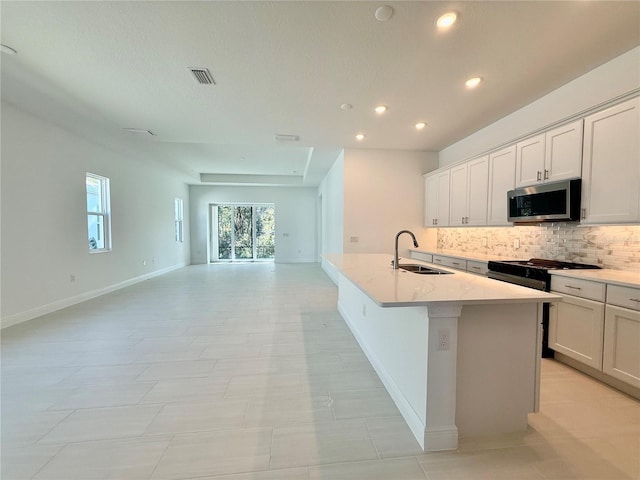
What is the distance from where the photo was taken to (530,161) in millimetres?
2973

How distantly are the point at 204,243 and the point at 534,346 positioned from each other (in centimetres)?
970

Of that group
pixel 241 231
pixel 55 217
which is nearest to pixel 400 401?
pixel 55 217

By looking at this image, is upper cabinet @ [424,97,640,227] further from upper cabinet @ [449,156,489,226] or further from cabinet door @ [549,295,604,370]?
cabinet door @ [549,295,604,370]

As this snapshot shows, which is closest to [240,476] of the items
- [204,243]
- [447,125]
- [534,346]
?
[534,346]

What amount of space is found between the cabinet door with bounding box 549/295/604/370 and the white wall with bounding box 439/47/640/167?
1735 mm

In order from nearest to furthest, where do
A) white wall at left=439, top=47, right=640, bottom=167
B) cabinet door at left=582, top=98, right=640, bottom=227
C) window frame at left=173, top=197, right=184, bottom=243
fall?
cabinet door at left=582, top=98, right=640, bottom=227
white wall at left=439, top=47, right=640, bottom=167
window frame at left=173, top=197, right=184, bottom=243

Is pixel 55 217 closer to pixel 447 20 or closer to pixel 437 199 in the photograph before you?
pixel 447 20

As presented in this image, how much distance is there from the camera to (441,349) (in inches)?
57.7

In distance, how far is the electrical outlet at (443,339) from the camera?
146cm

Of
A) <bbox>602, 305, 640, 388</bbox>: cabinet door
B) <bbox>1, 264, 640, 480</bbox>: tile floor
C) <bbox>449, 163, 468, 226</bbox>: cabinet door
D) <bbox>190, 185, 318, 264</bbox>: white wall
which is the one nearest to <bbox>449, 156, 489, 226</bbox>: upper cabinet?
<bbox>449, 163, 468, 226</bbox>: cabinet door

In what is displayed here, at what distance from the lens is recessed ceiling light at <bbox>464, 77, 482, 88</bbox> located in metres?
2.69

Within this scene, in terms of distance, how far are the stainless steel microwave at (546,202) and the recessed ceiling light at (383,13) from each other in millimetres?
2217

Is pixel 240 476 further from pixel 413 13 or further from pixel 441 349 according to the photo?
pixel 413 13

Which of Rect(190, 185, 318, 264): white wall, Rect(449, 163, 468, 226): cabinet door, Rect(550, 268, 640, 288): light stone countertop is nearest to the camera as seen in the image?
Rect(550, 268, 640, 288): light stone countertop
